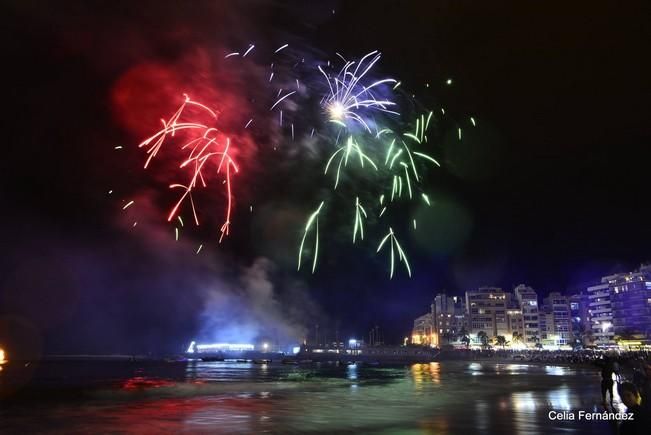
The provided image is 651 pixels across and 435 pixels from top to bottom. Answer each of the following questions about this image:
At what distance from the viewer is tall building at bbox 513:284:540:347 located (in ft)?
541

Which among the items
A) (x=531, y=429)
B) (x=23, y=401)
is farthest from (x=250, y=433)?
(x=23, y=401)

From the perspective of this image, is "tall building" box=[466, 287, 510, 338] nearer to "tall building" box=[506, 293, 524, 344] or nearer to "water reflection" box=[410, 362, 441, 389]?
Answer: "tall building" box=[506, 293, 524, 344]

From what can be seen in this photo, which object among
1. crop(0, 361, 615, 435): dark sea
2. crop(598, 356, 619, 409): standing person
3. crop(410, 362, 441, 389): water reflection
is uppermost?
crop(598, 356, 619, 409): standing person

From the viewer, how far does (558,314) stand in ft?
563

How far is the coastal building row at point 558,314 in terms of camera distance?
509 feet

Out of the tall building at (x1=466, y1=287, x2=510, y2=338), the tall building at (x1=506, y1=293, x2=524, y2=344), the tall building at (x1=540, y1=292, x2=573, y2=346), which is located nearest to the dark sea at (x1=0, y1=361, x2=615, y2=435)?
the tall building at (x1=506, y1=293, x2=524, y2=344)

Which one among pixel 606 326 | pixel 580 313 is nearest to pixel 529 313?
pixel 606 326

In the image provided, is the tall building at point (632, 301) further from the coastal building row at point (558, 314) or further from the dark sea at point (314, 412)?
the dark sea at point (314, 412)

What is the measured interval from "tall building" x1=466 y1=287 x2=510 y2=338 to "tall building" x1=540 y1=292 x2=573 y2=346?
1420cm

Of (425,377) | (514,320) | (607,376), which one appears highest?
(514,320)

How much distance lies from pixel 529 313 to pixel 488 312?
1401cm

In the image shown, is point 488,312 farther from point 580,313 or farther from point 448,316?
point 580,313

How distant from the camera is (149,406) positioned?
1955 centimetres

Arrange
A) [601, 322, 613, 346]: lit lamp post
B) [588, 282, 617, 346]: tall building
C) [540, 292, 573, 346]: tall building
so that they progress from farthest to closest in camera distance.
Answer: [540, 292, 573, 346]: tall building → [601, 322, 613, 346]: lit lamp post → [588, 282, 617, 346]: tall building
